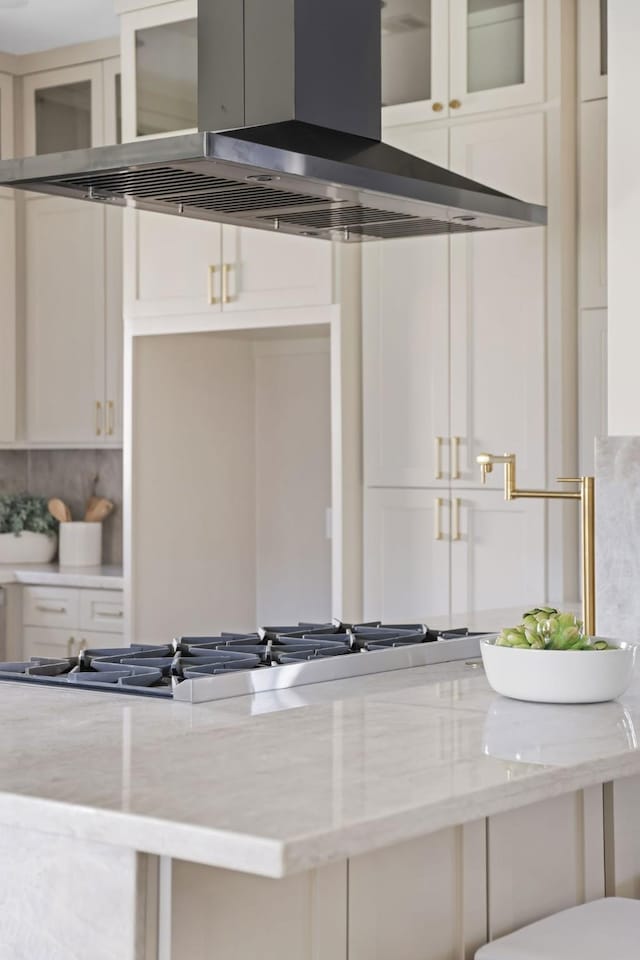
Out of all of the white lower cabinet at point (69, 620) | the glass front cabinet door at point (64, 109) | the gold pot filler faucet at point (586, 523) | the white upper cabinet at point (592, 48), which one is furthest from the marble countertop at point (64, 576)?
the gold pot filler faucet at point (586, 523)

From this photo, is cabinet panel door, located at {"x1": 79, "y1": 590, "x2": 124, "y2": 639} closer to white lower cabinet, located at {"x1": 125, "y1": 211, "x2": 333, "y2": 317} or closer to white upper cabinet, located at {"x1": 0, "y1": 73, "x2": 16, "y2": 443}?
white upper cabinet, located at {"x1": 0, "y1": 73, "x2": 16, "y2": 443}

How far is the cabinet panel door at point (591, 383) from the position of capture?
12.3 feet

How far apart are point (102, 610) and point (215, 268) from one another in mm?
1244

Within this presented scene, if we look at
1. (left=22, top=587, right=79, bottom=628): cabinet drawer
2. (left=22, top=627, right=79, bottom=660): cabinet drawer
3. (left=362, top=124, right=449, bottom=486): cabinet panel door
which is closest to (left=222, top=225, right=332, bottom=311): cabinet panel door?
(left=362, top=124, right=449, bottom=486): cabinet panel door

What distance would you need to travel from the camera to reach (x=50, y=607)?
15.8 feet

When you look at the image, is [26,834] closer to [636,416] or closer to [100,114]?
[636,416]

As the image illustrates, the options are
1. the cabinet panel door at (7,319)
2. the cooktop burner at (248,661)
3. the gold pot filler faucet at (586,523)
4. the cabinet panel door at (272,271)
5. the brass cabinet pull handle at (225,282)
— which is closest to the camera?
the cooktop burner at (248,661)

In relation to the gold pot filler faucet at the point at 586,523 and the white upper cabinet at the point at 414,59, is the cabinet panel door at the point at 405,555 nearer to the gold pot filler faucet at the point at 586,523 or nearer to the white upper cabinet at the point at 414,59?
the white upper cabinet at the point at 414,59

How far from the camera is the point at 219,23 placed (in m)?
2.46

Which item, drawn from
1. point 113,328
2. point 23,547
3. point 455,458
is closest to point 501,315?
point 455,458

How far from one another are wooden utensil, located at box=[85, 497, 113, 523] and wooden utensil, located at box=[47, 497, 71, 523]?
0.08m

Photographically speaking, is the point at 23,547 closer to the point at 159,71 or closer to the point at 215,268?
the point at 215,268

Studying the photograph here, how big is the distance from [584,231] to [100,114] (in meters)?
2.08

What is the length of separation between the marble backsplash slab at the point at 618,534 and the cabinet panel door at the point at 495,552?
3.72 ft
